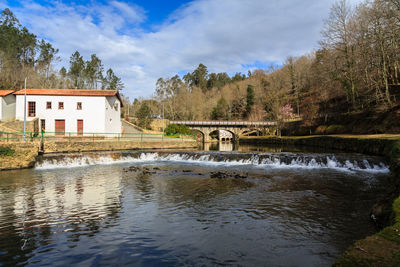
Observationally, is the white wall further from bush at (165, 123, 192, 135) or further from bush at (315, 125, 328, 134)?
bush at (315, 125, 328, 134)

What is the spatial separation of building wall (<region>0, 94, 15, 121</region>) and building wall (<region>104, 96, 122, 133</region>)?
1298cm

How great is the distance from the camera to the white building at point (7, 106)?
3428cm

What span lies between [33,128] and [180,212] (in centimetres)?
3155

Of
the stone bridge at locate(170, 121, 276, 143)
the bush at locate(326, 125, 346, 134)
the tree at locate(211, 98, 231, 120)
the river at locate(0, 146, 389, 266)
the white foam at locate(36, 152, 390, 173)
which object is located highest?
the tree at locate(211, 98, 231, 120)

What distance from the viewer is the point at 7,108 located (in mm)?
34812

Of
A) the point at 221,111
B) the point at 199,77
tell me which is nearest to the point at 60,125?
the point at 221,111

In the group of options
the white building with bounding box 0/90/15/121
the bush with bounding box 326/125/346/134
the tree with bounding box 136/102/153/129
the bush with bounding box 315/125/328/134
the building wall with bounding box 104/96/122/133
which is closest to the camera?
the white building with bounding box 0/90/15/121

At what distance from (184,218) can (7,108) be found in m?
38.1

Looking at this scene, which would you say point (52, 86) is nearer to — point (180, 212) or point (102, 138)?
point (102, 138)

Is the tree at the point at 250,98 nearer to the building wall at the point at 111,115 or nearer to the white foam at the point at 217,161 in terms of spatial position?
the building wall at the point at 111,115

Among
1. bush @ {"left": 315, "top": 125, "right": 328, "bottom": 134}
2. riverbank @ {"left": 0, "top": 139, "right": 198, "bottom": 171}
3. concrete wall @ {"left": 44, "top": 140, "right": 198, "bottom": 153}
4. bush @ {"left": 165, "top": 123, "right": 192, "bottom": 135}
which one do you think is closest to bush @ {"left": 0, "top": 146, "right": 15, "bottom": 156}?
riverbank @ {"left": 0, "top": 139, "right": 198, "bottom": 171}

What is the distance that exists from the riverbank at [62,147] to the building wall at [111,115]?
6576mm

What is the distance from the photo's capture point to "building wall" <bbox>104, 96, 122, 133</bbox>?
35969 millimetres

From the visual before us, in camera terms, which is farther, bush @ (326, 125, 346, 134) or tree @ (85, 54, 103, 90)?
tree @ (85, 54, 103, 90)
